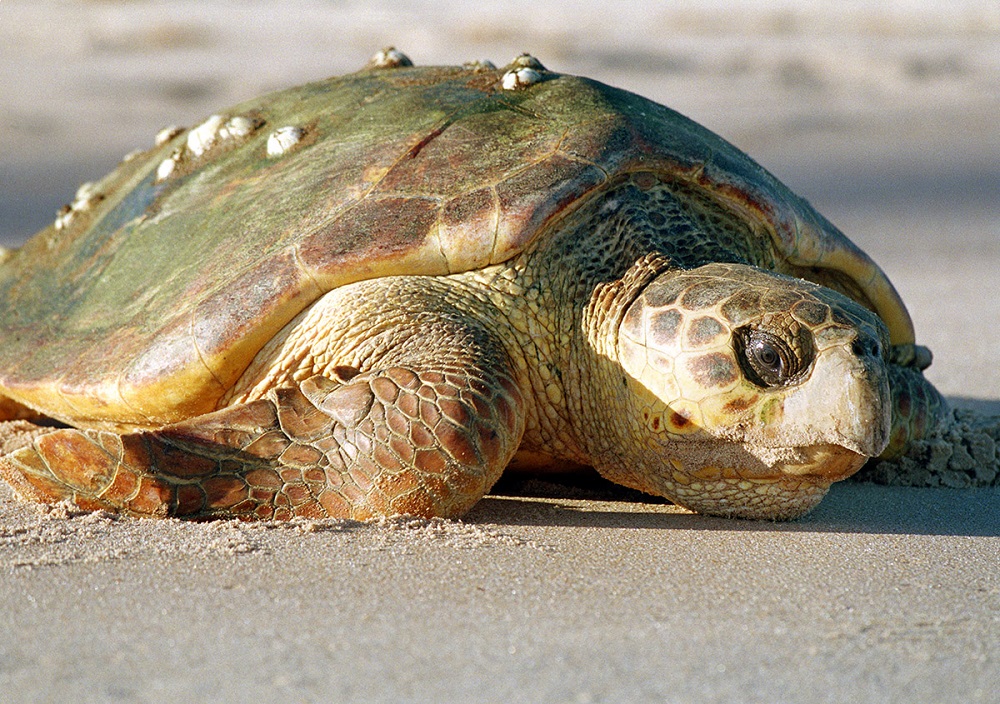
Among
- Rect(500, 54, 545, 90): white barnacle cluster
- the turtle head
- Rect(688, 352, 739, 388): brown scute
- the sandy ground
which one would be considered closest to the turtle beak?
the turtle head

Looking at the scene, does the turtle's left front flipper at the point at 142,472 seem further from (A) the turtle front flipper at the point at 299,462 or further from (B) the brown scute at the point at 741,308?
(B) the brown scute at the point at 741,308

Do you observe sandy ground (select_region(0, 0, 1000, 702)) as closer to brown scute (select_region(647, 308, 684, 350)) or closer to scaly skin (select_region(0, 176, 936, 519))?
scaly skin (select_region(0, 176, 936, 519))

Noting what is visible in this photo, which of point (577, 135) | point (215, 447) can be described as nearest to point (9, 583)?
point (215, 447)

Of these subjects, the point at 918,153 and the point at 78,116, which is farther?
the point at 78,116

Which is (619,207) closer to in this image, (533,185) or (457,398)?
(533,185)

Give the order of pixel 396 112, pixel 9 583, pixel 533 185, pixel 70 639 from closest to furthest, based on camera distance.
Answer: pixel 70 639, pixel 9 583, pixel 533 185, pixel 396 112

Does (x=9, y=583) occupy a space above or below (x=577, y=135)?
below

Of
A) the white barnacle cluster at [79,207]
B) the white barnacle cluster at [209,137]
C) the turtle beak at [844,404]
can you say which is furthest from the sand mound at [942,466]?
the white barnacle cluster at [79,207]
